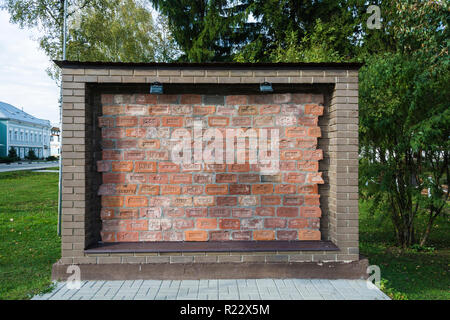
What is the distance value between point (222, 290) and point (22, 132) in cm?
7096

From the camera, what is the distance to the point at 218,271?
395cm

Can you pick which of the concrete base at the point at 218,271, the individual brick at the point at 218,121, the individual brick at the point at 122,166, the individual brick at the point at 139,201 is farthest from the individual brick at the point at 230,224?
the individual brick at the point at 122,166

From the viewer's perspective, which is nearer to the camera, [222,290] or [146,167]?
[222,290]

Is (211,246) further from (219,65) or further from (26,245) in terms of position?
(26,245)

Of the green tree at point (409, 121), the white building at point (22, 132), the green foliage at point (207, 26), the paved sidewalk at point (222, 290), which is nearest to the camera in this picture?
the paved sidewalk at point (222, 290)

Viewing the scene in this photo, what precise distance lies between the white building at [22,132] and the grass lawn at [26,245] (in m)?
53.4

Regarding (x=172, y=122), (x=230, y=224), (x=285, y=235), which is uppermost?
(x=172, y=122)

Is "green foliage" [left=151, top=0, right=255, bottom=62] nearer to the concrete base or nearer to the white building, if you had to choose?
the concrete base

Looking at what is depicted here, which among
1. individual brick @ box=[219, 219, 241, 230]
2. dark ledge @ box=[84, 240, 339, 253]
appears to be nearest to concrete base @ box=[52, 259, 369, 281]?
dark ledge @ box=[84, 240, 339, 253]

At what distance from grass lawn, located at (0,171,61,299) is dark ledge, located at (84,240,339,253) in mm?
873

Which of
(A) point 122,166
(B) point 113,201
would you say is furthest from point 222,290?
(A) point 122,166

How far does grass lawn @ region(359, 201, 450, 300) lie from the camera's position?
4.27m

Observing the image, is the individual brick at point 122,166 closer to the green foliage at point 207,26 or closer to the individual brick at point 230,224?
the individual brick at point 230,224

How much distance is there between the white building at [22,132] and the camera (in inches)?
2227
